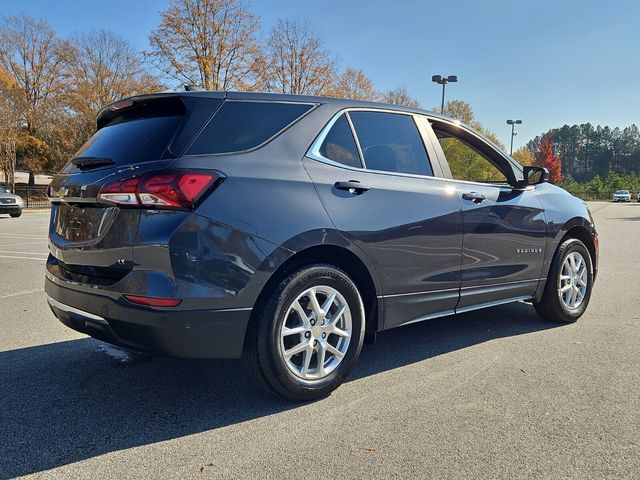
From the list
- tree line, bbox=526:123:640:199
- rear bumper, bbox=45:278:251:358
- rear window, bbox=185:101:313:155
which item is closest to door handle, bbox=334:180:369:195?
rear window, bbox=185:101:313:155

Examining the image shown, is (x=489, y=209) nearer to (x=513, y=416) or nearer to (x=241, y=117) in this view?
(x=513, y=416)

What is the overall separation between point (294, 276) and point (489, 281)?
1910 millimetres

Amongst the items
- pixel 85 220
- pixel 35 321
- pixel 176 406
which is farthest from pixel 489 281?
pixel 35 321

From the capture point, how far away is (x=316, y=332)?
310 cm

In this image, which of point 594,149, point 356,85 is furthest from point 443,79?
point 594,149

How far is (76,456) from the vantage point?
2.48m

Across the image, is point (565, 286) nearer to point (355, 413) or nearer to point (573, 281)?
point (573, 281)

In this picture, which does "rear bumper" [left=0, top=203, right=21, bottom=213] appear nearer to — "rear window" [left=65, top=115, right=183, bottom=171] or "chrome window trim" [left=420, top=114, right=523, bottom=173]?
"rear window" [left=65, top=115, right=183, bottom=171]

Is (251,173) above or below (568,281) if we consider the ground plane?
above

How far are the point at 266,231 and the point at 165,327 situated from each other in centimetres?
72

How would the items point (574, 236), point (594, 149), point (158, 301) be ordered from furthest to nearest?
1. point (594, 149)
2. point (574, 236)
3. point (158, 301)

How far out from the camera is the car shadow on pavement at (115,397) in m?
2.61

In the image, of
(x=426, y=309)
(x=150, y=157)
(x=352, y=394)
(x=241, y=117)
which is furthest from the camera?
(x=426, y=309)

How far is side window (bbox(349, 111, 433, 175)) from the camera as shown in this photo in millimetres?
3535
